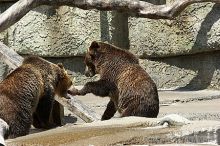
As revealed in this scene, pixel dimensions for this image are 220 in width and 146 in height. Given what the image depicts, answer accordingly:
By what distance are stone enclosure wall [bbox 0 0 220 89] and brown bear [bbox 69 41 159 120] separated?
3026 mm

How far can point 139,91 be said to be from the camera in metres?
6.66

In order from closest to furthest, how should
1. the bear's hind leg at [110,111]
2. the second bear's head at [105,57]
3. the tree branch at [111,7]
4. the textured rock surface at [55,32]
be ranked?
1. the second bear's head at [105,57]
2. the bear's hind leg at [110,111]
3. the tree branch at [111,7]
4. the textured rock surface at [55,32]

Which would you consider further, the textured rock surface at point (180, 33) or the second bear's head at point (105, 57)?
the textured rock surface at point (180, 33)

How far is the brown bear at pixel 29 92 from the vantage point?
627 cm

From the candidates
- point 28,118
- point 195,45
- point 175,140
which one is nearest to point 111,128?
point 175,140

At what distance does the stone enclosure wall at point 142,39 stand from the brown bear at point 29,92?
10.4 ft

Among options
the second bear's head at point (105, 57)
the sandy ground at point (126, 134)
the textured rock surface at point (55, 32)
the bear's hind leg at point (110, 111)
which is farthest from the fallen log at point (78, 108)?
the textured rock surface at point (55, 32)

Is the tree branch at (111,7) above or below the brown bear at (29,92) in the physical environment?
above

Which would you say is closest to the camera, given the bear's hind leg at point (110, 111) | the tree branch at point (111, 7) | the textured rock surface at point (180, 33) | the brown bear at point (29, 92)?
the brown bear at point (29, 92)

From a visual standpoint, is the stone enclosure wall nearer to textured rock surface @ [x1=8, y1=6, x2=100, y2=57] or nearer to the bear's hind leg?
textured rock surface @ [x1=8, y1=6, x2=100, y2=57]

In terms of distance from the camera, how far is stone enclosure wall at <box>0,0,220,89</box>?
10156 mm

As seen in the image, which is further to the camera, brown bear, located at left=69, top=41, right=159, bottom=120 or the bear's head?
the bear's head

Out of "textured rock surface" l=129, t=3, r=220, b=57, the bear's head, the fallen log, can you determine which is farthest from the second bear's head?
"textured rock surface" l=129, t=3, r=220, b=57

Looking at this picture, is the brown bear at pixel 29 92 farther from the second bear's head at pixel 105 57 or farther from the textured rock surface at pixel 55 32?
the textured rock surface at pixel 55 32
